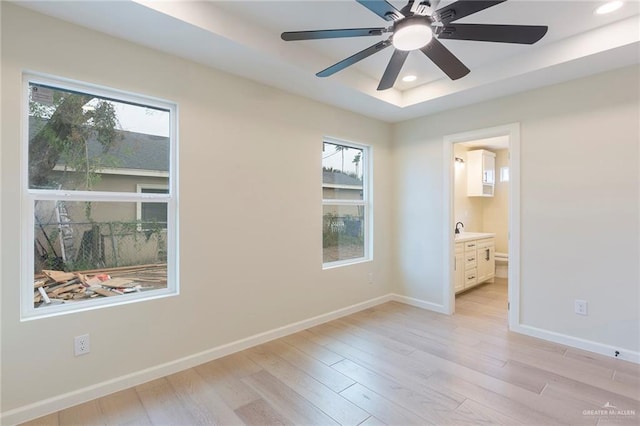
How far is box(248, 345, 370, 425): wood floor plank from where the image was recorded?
1.95 m

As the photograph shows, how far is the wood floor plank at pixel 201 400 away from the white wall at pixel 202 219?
214 mm

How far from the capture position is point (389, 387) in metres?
2.24

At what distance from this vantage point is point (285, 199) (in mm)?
3230

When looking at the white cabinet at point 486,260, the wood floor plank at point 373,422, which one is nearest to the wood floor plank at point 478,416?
the wood floor plank at point 373,422

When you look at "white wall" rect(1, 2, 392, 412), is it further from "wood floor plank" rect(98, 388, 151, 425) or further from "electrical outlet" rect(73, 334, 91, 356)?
"wood floor plank" rect(98, 388, 151, 425)

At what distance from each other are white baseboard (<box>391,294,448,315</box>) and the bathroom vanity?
0.62m

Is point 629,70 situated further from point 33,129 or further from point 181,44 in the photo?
point 33,129

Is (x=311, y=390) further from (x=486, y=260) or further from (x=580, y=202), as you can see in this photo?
(x=486, y=260)

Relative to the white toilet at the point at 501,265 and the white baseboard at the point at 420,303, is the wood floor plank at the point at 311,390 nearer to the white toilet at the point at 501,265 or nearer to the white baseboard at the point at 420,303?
the white baseboard at the point at 420,303

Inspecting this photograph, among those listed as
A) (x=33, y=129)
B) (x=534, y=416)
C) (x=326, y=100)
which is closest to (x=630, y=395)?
(x=534, y=416)

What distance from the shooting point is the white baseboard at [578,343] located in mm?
2617

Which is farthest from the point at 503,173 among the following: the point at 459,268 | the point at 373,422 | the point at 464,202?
the point at 373,422

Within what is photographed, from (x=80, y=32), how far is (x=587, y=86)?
4.19m

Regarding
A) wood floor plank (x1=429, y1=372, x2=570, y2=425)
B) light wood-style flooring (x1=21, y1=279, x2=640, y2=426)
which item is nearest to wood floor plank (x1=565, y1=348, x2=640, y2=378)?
light wood-style flooring (x1=21, y1=279, x2=640, y2=426)
